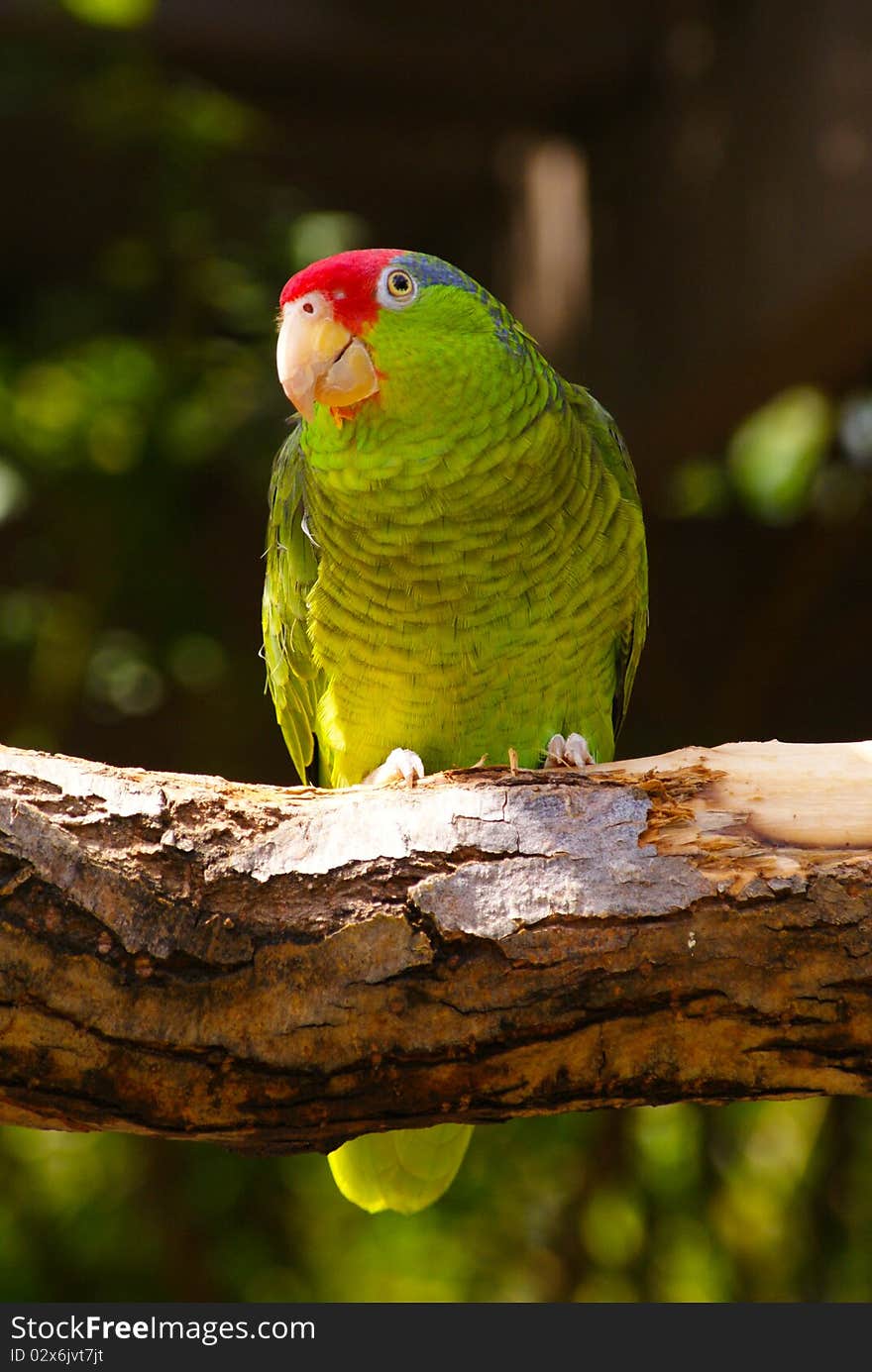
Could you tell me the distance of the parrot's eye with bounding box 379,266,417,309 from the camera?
6.63 feet

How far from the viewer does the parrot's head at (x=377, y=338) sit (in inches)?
79.2

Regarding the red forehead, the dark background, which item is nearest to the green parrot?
the red forehead

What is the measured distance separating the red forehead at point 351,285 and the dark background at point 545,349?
133 centimetres

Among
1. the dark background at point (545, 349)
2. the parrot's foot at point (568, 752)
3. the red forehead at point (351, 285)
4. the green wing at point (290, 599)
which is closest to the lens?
the red forehead at point (351, 285)

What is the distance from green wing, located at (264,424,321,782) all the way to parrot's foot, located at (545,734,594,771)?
0.47 m

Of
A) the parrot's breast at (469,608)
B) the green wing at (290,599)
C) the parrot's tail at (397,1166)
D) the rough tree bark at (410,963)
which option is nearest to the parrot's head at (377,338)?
the parrot's breast at (469,608)

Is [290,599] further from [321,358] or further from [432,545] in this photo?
[321,358]

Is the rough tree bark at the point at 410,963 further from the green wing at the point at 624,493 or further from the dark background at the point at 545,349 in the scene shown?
the dark background at the point at 545,349

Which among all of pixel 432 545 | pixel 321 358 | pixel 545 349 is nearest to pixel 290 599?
pixel 432 545

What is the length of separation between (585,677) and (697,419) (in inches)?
52.7

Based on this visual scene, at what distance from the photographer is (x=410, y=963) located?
4.84 ft

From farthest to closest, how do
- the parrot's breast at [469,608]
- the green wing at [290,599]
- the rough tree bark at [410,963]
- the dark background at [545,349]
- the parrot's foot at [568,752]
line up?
the dark background at [545,349] < the green wing at [290,599] < the parrot's foot at [568,752] < the parrot's breast at [469,608] < the rough tree bark at [410,963]

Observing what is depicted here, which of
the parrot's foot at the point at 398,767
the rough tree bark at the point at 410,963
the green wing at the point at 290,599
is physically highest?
the green wing at the point at 290,599

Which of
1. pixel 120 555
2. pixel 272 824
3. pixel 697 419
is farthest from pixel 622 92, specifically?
pixel 272 824
